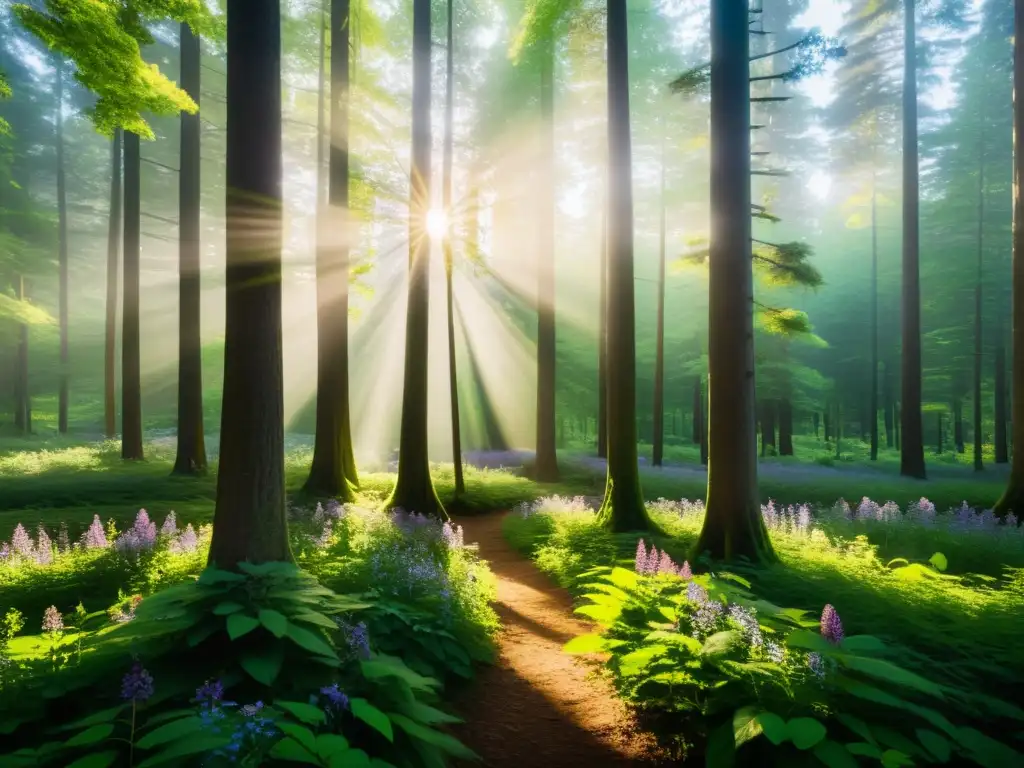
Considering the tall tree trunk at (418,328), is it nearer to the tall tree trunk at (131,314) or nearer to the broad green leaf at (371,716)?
the broad green leaf at (371,716)

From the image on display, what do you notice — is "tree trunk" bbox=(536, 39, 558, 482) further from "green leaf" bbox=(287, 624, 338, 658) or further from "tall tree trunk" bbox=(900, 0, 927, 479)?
"green leaf" bbox=(287, 624, 338, 658)

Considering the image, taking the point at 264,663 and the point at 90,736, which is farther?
the point at 264,663

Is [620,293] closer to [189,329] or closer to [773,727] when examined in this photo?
[773,727]

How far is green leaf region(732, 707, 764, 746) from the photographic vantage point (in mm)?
3082

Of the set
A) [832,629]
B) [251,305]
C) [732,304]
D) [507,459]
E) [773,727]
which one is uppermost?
[732,304]

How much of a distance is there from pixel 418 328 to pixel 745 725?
9.85m

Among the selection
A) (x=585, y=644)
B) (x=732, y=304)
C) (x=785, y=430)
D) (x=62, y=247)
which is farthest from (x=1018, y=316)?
Result: (x=62, y=247)

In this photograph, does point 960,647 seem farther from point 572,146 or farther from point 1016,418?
point 572,146

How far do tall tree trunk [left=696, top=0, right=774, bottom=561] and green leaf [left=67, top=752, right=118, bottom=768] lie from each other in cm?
723

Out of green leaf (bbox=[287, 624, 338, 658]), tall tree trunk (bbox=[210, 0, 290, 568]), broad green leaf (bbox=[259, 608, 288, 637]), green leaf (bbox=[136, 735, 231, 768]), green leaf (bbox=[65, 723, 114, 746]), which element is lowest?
green leaf (bbox=[65, 723, 114, 746])

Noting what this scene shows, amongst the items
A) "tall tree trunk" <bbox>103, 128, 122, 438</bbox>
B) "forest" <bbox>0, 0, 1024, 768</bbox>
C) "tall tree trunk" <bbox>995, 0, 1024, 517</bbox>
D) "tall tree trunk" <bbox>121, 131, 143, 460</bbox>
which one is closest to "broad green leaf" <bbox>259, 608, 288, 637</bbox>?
"forest" <bbox>0, 0, 1024, 768</bbox>

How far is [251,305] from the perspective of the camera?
5.51 m

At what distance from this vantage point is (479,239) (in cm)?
1593

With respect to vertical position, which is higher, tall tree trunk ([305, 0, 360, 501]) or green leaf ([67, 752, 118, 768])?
tall tree trunk ([305, 0, 360, 501])
